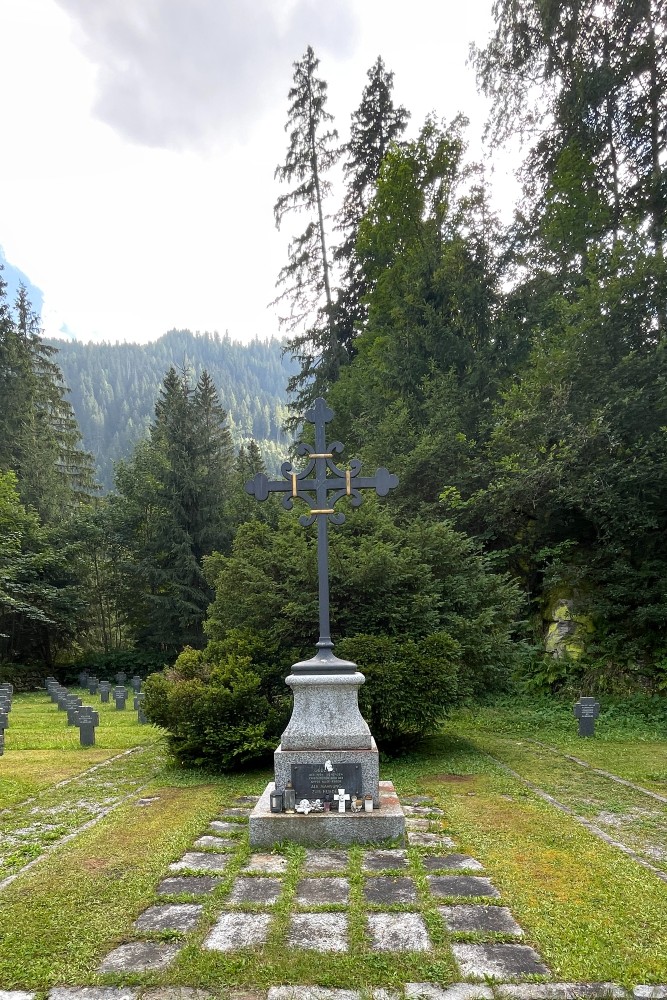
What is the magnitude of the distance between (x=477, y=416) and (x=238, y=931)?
1346 centimetres

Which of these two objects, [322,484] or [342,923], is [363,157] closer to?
[322,484]

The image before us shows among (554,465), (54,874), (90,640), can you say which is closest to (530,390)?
(554,465)

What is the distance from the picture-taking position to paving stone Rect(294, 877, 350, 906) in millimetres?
3561

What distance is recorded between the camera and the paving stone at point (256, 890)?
3596mm

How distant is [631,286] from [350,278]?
1154cm

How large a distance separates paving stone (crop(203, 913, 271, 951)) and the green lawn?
0.06m

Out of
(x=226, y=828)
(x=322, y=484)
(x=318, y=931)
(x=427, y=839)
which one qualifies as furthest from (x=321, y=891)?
(x=322, y=484)

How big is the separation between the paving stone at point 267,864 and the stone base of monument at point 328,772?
628 millimetres

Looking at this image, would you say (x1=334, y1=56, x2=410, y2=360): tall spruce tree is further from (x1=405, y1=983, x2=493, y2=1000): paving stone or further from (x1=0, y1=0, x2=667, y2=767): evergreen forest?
(x1=405, y1=983, x2=493, y2=1000): paving stone

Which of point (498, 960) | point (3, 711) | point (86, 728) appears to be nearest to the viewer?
point (498, 960)

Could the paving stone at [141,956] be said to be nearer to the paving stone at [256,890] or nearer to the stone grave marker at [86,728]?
the paving stone at [256,890]

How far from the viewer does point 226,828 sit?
5.12 meters

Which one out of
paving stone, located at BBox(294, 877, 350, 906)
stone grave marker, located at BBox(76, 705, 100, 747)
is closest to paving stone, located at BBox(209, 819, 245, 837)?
paving stone, located at BBox(294, 877, 350, 906)

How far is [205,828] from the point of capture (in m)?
5.09
